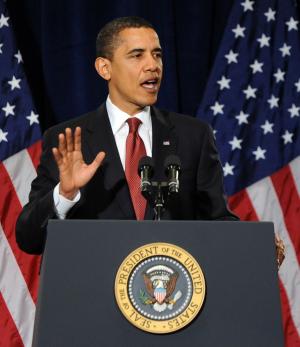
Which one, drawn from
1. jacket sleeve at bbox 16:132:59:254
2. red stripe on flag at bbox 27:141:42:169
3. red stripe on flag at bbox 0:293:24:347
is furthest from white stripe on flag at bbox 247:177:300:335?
jacket sleeve at bbox 16:132:59:254

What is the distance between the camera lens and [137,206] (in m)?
2.21

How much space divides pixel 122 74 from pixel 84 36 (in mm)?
1812

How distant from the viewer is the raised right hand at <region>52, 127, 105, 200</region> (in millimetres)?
1950

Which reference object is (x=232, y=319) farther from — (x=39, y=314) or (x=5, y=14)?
(x=5, y=14)

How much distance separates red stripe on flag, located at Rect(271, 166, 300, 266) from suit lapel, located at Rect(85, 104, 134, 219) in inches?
74.7

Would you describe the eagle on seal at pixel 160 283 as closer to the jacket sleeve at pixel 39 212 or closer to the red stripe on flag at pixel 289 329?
the jacket sleeve at pixel 39 212

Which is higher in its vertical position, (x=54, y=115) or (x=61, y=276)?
(x=54, y=115)

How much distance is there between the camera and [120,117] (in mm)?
2473

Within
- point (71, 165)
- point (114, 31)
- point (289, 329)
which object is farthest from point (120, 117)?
point (289, 329)

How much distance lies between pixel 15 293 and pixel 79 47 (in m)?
1.54

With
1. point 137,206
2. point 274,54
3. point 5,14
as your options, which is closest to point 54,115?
point 5,14

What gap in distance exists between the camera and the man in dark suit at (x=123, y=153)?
2.04m

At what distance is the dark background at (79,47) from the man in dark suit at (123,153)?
1.54m

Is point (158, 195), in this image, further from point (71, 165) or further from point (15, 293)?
point (15, 293)
